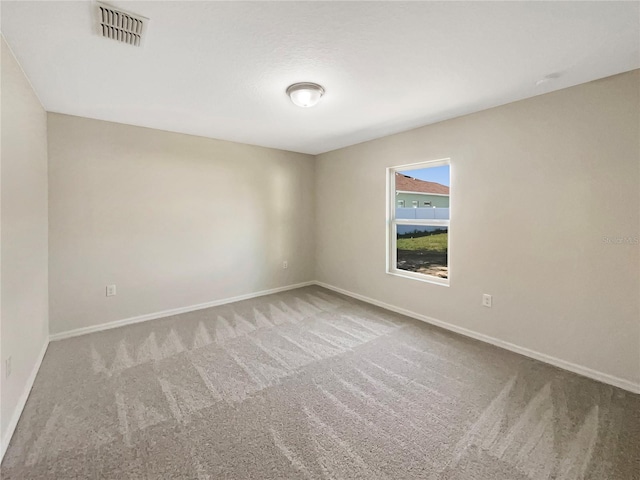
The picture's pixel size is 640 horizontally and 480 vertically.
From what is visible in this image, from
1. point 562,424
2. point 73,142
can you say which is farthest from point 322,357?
point 73,142

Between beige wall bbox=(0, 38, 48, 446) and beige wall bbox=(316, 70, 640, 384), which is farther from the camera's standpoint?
beige wall bbox=(316, 70, 640, 384)

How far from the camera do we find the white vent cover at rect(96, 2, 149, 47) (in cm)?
145

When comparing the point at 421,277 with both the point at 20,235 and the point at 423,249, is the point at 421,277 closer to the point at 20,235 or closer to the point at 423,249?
the point at 423,249

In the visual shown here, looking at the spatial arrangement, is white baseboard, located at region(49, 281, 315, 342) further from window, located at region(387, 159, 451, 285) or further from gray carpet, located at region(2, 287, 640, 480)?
window, located at region(387, 159, 451, 285)

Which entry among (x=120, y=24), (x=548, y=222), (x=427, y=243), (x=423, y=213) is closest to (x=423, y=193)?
(x=423, y=213)

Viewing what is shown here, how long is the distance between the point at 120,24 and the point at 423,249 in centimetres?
352

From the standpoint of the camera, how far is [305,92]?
7.42ft

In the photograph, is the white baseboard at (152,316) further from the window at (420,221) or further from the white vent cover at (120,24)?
the white vent cover at (120,24)

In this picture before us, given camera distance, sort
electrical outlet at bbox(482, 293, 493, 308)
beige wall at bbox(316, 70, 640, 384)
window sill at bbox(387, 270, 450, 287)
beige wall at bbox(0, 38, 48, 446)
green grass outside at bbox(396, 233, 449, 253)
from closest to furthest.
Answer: beige wall at bbox(0, 38, 48, 446) < beige wall at bbox(316, 70, 640, 384) < electrical outlet at bbox(482, 293, 493, 308) < window sill at bbox(387, 270, 450, 287) < green grass outside at bbox(396, 233, 449, 253)

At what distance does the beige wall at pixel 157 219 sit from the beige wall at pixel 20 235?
0.34 meters

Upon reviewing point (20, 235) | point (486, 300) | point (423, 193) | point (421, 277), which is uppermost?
point (423, 193)

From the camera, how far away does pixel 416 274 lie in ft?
11.8

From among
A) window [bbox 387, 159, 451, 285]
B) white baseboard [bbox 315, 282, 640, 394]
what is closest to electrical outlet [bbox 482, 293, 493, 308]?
white baseboard [bbox 315, 282, 640, 394]

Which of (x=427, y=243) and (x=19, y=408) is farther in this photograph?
(x=427, y=243)
